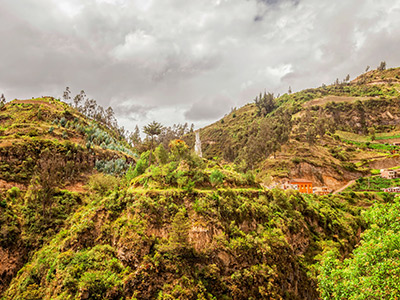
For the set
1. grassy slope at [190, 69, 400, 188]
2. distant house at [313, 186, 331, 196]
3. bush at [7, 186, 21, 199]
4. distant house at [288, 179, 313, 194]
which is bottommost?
distant house at [313, 186, 331, 196]

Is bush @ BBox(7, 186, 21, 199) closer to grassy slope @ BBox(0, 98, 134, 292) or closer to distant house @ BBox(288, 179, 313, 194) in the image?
grassy slope @ BBox(0, 98, 134, 292)

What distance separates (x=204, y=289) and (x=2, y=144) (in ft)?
141

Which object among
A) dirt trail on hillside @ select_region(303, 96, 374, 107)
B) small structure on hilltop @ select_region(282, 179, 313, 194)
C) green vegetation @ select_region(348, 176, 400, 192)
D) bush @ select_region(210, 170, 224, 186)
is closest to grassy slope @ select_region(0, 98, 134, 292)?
bush @ select_region(210, 170, 224, 186)

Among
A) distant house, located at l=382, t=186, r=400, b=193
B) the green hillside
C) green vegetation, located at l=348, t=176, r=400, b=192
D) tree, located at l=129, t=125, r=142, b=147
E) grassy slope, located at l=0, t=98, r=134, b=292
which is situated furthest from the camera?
tree, located at l=129, t=125, r=142, b=147

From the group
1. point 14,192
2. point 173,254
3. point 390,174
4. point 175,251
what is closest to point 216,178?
point 175,251

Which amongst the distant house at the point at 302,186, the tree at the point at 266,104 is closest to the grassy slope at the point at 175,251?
the distant house at the point at 302,186

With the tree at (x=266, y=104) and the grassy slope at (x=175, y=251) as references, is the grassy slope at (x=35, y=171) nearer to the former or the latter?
the grassy slope at (x=175, y=251)

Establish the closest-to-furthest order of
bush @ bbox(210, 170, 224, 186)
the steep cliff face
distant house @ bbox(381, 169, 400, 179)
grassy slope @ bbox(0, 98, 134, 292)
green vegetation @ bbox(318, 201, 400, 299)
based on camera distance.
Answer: green vegetation @ bbox(318, 201, 400, 299)
the steep cliff face
bush @ bbox(210, 170, 224, 186)
grassy slope @ bbox(0, 98, 134, 292)
distant house @ bbox(381, 169, 400, 179)

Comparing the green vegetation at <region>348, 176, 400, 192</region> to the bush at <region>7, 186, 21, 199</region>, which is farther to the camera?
the green vegetation at <region>348, 176, 400, 192</region>

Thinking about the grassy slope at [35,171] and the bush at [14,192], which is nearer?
the grassy slope at [35,171]

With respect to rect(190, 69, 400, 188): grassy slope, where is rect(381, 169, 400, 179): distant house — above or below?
below

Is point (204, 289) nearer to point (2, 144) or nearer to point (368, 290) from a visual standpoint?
point (368, 290)

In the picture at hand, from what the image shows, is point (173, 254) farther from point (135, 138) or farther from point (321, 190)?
point (135, 138)

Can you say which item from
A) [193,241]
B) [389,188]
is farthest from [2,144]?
[389,188]
